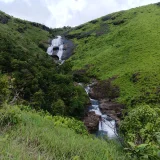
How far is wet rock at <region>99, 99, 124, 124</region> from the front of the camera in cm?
3709

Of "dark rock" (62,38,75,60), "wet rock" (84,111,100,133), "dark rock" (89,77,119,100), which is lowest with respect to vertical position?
"wet rock" (84,111,100,133)

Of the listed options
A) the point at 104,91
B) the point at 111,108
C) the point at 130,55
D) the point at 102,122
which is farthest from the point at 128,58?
the point at 102,122

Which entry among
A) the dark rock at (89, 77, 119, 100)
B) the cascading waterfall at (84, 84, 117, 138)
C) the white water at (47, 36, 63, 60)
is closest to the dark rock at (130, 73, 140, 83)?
the dark rock at (89, 77, 119, 100)

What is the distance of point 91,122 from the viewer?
3259 centimetres

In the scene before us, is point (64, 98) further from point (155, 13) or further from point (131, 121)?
point (155, 13)

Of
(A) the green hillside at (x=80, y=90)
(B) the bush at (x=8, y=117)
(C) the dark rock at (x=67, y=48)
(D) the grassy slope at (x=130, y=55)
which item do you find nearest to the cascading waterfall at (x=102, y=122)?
(A) the green hillside at (x=80, y=90)

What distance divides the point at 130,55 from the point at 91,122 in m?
30.7

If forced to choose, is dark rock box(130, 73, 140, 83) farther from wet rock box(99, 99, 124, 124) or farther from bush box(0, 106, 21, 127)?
bush box(0, 106, 21, 127)

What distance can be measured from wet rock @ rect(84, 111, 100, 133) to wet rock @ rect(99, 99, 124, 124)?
3547 mm

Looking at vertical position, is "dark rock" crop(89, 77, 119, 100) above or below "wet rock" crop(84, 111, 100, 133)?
above

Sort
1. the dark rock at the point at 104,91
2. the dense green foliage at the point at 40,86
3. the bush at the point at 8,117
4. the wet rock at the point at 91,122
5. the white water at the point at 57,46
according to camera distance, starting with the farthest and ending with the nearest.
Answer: the white water at the point at 57,46 < the dark rock at the point at 104,91 < the wet rock at the point at 91,122 < the dense green foliage at the point at 40,86 < the bush at the point at 8,117

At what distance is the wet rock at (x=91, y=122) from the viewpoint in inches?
1245

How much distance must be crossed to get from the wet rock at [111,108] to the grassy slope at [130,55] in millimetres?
2132

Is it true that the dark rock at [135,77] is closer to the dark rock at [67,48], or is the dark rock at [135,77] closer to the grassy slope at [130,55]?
the grassy slope at [130,55]
